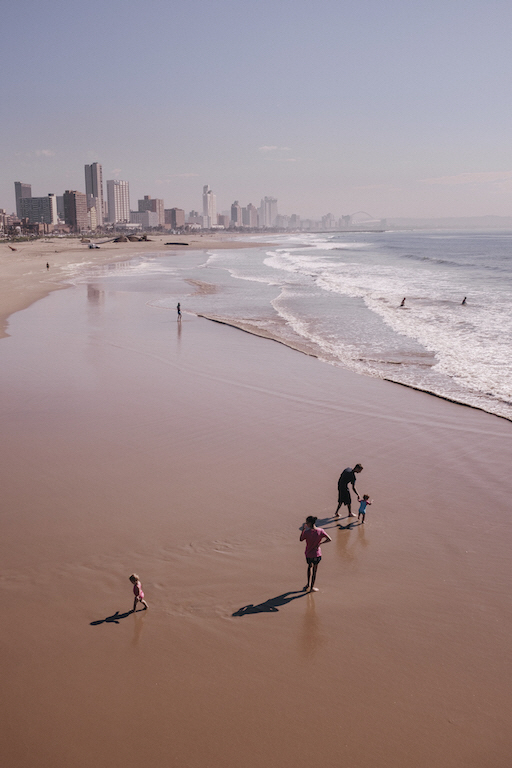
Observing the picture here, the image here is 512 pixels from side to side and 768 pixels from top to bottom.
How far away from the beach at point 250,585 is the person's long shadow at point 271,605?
0.03 meters

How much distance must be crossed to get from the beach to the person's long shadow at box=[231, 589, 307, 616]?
0.09 feet

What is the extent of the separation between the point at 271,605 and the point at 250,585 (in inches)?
18.0

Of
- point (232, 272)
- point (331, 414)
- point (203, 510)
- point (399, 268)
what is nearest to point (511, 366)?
point (331, 414)

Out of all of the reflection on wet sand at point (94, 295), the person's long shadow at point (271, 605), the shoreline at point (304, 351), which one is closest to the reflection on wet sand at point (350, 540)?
the person's long shadow at point (271, 605)

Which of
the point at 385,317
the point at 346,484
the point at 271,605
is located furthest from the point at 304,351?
the point at 271,605

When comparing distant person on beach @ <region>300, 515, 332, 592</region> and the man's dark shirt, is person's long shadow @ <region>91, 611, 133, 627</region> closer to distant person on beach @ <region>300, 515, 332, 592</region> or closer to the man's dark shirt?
distant person on beach @ <region>300, 515, 332, 592</region>

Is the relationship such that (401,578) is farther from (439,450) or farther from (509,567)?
(439,450)

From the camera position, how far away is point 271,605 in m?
6.77

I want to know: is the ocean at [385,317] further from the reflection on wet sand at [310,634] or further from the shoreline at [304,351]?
the reflection on wet sand at [310,634]

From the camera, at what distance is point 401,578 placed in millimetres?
7371

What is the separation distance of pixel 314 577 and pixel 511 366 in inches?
574

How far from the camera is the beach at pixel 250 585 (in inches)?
200

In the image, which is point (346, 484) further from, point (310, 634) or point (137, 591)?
point (137, 591)

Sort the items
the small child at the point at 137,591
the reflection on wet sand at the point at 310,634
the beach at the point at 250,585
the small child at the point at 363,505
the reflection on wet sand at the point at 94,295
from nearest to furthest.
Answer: the beach at the point at 250,585, the reflection on wet sand at the point at 310,634, the small child at the point at 137,591, the small child at the point at 363,505, the reflection on wet sand at the point at 94,295
